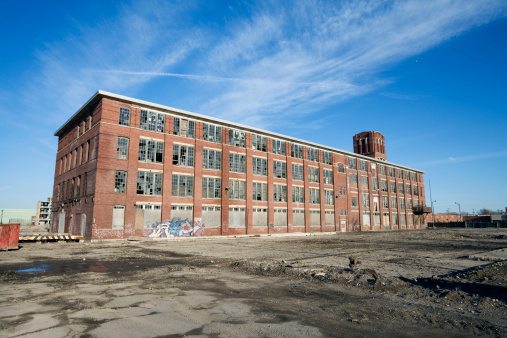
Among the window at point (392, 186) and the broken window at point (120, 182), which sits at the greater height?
the window at point (392, 186)

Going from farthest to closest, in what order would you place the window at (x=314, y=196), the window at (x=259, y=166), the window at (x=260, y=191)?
the window at (x=314, y=196) → the window at (x=259, y=166) → the window at (x=260, y=191)

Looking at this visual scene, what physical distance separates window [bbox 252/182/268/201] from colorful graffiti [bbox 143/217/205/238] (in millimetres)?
9226

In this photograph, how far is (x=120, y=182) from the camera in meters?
29.9

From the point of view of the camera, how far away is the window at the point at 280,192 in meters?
43.4

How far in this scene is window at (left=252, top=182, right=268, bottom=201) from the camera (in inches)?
1613

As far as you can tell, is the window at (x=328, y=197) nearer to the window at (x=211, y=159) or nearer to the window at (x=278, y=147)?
the window at (x=278, y=147)

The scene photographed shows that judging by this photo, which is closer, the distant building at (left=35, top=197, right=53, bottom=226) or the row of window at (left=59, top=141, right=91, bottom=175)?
the row of window at (left=59, top=141, right=91, bottom=175)

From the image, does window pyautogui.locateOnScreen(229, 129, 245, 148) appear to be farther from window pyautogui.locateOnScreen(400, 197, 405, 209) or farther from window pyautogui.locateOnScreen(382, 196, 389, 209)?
window pyautogui.locateOnScreen(400, 197, 405, 209)

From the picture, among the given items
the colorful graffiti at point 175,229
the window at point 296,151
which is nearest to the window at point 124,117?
the colorful graffiti at point 175,229

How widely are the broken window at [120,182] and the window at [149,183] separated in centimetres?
138

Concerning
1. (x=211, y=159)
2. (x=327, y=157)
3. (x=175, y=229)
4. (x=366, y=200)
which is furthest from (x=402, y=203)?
(x=175, y=229)

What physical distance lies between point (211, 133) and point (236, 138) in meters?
3.98

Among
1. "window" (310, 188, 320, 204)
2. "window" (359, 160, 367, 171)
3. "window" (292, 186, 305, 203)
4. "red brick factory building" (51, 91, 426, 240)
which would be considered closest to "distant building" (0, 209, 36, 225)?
"red brick factory building" (51, 91, 426, 240)

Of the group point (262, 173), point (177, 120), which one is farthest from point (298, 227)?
point (177, 120)
